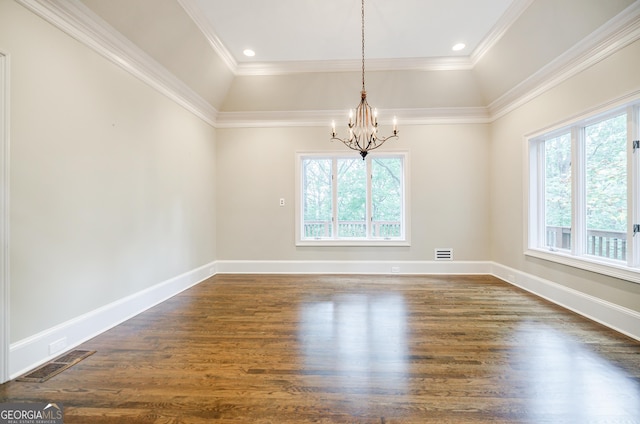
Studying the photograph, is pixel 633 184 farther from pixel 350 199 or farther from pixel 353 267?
pixel 353 267

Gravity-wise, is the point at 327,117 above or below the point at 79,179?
above

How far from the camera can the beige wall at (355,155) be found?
471 centimetres

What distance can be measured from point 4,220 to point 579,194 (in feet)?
17.5

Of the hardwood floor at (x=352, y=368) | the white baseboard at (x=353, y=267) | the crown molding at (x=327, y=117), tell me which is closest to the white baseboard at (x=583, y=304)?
the hardwood floor at (x=352, y=368)

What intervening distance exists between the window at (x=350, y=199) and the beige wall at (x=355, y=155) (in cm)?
17

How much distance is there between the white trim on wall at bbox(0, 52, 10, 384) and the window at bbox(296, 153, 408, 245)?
3.52 m

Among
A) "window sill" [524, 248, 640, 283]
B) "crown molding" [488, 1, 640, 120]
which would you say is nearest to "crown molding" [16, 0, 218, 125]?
"crown molding" [488, 1, 640, 120]

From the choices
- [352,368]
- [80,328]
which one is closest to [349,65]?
[352,368]

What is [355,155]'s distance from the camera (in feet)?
15.9

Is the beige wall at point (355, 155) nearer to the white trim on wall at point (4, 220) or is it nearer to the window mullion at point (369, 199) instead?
the window mullion at point (369, 199)

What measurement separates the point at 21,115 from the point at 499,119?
583 cm

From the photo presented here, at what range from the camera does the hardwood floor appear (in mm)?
1557

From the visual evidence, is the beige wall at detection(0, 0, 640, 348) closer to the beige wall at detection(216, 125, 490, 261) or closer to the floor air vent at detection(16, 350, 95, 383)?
the beige wall at detection(216, 125, 490, 261)

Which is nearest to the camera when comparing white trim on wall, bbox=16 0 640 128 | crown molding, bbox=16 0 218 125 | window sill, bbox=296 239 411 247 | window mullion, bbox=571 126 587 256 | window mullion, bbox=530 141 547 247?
crown molding, bbox=16 0 218 125
